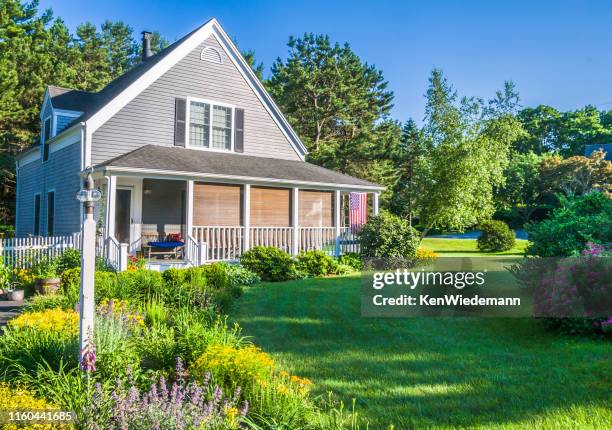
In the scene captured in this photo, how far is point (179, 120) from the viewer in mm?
16391

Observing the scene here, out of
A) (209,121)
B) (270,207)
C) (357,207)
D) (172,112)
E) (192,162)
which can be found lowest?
(270,207)

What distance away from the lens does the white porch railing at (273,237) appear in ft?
51.1

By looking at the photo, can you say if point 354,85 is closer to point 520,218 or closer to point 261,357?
point 520,218

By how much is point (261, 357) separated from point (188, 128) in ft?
44.6

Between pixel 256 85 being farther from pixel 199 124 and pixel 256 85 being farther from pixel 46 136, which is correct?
pixel 46 136

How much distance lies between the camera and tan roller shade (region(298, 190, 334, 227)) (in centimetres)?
1795

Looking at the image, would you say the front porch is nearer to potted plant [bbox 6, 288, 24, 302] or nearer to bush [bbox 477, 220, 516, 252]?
potted plant [bbox 6, 288, 24, 302]

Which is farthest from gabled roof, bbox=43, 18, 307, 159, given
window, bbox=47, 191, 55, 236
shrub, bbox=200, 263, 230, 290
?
shrub, bbox=200, 263, 230, 290

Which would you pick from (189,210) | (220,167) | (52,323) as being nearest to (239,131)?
(220,167)

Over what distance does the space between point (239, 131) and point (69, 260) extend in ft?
25.9

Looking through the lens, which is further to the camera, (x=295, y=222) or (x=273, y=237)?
(x=273, y=237)

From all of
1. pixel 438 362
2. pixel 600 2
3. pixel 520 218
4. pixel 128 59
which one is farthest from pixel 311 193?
pixel 128 59

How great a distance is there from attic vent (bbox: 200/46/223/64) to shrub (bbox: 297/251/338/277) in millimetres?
8114

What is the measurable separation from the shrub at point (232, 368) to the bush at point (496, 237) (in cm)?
2212
